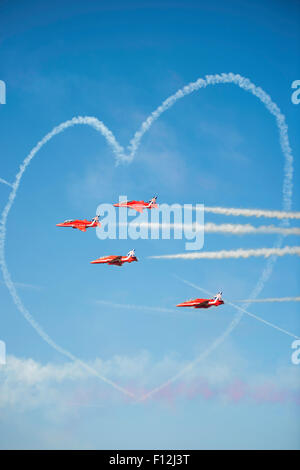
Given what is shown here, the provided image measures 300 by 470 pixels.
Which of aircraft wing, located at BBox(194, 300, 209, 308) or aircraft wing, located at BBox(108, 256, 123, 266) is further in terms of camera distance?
aircraft wing, located at BBox(194, 300, 209, 308)

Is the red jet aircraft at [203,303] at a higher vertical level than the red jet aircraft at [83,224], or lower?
lower

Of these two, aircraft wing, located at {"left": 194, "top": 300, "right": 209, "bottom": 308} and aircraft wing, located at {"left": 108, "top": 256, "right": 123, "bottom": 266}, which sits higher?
aircraft wing, located at {"left": 108, "top": 256, "right": 123, "bottom": 266}

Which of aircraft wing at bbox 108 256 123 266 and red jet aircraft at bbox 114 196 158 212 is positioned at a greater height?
red jet aircraft at bbox 114 196 158 212

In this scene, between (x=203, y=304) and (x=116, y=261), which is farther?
(x=203, y=304)

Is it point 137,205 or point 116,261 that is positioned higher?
point 137,205

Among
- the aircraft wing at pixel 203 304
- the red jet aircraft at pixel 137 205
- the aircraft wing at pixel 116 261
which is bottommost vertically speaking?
the aircraft wing at pixel 203 304

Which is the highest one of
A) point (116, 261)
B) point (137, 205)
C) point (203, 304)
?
point (137, 205)

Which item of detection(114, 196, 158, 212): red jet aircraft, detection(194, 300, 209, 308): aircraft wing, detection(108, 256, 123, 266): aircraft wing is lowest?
detection(194, 300, 209, 308): aircraft wing

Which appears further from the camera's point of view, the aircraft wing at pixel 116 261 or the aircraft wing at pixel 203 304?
the aircraft wing at pixel 203 304

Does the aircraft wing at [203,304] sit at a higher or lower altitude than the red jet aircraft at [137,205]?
lower

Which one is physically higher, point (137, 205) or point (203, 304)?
point (137, 205)

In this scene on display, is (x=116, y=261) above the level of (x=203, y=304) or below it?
above

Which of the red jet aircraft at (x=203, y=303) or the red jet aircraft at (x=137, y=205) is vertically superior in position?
the red jet aircraft at (x=137, y=205)
